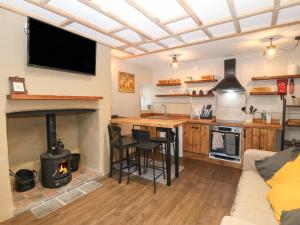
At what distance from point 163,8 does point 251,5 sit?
1044 millimetres

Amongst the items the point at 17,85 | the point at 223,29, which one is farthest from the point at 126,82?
the point at 17,85

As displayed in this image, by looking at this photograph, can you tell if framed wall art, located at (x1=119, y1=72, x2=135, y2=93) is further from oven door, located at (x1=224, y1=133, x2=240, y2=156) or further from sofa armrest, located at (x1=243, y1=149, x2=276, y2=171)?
sofa armrest, located at (x1=243, y1=149, x2=276, y2=171)

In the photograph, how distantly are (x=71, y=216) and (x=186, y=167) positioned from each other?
231 centimetres

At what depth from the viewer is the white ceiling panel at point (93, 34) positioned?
104 inches

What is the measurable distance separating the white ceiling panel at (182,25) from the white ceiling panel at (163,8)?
16cm

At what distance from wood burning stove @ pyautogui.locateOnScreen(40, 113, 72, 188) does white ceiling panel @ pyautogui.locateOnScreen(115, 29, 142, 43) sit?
1.70 m

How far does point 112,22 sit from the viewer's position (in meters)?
2.49

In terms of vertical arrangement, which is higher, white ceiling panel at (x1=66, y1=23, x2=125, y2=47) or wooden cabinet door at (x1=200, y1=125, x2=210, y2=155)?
white ceiling panel at (x1=66, y1=23, x2=125, y2=47)

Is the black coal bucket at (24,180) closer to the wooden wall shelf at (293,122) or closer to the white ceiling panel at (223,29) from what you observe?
the white ceiling panel at (223,29)

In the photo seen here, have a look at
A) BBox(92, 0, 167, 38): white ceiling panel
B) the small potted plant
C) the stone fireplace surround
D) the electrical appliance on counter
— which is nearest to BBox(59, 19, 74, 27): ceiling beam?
BBox(92, 0, 167, 38): white ceiling panel

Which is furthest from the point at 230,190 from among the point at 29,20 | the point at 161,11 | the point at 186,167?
the point at 29,20

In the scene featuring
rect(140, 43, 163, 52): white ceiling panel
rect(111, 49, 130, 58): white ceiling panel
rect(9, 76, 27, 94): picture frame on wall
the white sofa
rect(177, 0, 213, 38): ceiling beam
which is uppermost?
rect(111, 49, 130, 58): white ceiling panel

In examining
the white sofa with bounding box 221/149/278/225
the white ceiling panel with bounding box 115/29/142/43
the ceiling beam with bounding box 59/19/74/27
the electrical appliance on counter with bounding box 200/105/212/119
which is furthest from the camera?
the electrical appliance on counter with bounding box 200/105/212/119

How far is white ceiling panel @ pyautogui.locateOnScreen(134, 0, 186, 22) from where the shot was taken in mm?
2029
